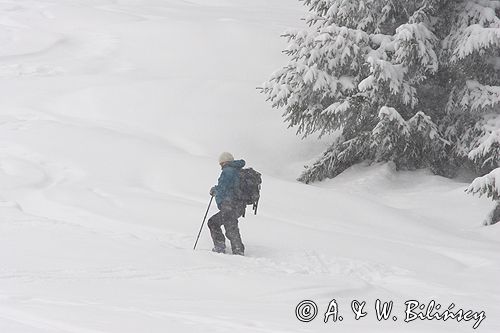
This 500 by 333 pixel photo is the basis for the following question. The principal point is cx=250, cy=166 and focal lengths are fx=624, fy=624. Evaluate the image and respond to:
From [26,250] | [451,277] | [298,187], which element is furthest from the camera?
[298,187]

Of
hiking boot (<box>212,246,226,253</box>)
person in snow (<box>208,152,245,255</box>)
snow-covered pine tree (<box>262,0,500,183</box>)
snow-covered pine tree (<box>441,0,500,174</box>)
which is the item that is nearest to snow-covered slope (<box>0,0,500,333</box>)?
hiking boot (<box>212,246,226,253</box>)

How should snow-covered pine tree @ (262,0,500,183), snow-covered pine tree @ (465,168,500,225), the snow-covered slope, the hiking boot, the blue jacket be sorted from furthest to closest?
snow-covered pine tree @ (262,0,500,183) → snow-covered pine tree @ (465,168,500,225) → the hiking boot → the blue jacket → the snow-covered slope

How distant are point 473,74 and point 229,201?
786 cm

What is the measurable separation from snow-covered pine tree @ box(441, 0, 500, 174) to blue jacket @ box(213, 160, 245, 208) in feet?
20.8

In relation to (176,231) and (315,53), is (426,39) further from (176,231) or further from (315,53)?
(176,231)

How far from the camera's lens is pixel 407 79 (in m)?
13.8

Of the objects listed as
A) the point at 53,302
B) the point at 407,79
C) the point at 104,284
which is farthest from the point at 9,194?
the point at 407,79

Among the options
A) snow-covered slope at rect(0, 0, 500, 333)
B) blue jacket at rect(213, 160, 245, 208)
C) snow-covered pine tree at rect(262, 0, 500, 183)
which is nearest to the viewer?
snow-covered slope at rect(0, 0, 500, 333)

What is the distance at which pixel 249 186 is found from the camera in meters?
8.78

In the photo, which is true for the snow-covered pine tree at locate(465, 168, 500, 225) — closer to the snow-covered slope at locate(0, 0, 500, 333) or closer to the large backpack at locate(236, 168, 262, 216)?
the snow-covered slope at locate(0, 0, 500, 333)

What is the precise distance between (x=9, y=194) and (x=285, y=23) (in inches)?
761

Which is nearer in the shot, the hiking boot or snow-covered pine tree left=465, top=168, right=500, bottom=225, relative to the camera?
the hiking boot

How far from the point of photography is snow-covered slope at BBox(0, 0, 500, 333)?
579 cm

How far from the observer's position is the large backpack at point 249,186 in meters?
8.77
